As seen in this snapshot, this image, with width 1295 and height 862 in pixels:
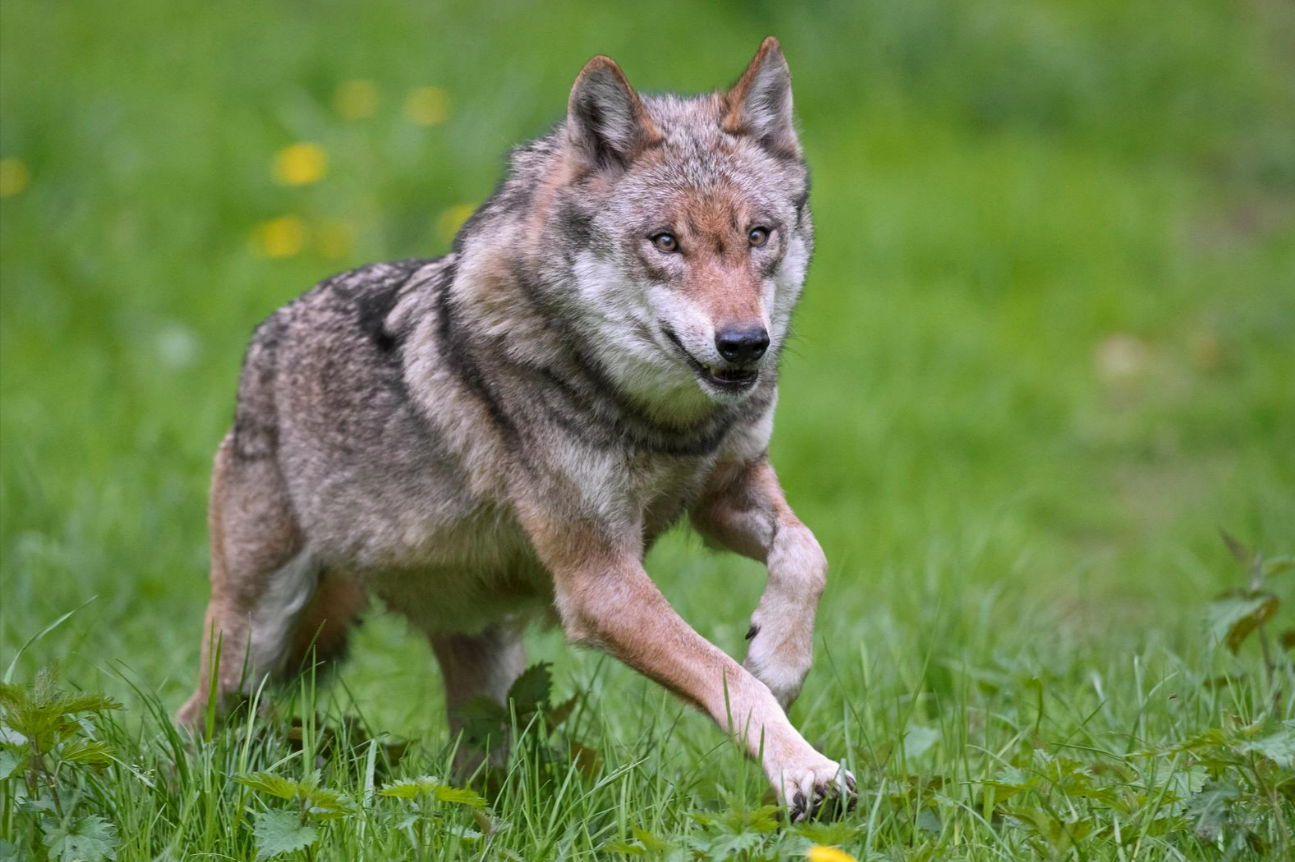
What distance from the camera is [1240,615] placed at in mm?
4418

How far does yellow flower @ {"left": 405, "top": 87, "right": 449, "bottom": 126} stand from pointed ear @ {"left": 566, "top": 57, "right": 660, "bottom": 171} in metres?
6.52

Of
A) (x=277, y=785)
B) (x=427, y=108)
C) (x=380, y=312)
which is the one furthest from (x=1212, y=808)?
(x=427, y=108)

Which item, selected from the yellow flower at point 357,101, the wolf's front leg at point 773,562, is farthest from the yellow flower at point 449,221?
the wolf's front leg at point 773,562

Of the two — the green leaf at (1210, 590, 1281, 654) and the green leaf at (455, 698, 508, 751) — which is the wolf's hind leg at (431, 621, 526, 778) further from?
the green leaf at (1210, 590, 1281, 654)

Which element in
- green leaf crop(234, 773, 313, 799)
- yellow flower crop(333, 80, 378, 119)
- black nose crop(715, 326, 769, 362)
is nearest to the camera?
green leaf crop(234, 773, 313, 799)

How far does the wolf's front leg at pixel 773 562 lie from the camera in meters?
3.96

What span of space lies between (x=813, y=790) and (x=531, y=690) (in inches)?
39.5

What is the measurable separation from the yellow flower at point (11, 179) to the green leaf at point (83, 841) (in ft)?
23.5

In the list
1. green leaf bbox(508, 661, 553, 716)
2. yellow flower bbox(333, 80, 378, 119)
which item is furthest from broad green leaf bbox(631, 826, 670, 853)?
yellow flower bbox(333, 80, 378, 119)

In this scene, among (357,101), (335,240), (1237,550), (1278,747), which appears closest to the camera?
(1278,747)

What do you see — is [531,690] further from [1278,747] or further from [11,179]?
[11,179]

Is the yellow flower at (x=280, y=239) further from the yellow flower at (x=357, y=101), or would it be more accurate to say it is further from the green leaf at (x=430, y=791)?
the green leaf at (x=430, y=791)

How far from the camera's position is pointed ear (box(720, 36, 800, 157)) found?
169 inches

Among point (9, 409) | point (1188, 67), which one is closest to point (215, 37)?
point (9, 409)
